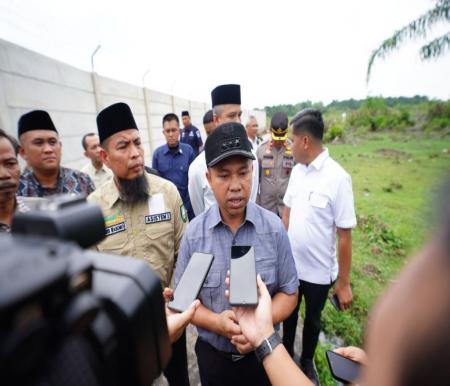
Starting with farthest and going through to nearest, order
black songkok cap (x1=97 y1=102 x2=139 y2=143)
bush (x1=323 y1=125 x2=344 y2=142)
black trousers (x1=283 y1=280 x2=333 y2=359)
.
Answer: bush (x1=323 y1=125 x2=344 y2=142)
black trousers (x1=283 y1=280 x2=333 y2=359)
black songkok cap (x1=97 y1=102 x2=139 y2=143)

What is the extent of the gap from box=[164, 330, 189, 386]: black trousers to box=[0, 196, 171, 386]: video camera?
1644 millimetres

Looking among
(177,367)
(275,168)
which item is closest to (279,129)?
(275,168)

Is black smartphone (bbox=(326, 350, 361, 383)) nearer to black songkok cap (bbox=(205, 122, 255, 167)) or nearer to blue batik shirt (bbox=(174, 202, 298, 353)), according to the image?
blue batik shirt (bbox=(174, 202, 298, 353))

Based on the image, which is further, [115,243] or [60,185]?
[60,185]

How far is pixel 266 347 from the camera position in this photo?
107 cm

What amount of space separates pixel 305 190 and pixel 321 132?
1.98 feet

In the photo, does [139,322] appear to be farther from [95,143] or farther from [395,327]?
[95,143]

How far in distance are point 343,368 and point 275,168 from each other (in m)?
2.92

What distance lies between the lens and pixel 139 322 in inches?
21.0

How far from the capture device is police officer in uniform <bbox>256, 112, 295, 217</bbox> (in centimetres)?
365

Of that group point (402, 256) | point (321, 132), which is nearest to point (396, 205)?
point (402, 256)

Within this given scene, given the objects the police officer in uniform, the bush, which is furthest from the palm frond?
the bush

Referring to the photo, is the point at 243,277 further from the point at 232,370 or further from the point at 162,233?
the point at 162,233

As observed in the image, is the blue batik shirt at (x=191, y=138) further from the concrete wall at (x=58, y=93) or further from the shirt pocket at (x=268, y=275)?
the shirt pocket at (x=268, y=275)
